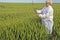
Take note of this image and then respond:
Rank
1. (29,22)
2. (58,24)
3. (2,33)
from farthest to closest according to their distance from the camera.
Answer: (58,24) → (29,22) → (2,33)

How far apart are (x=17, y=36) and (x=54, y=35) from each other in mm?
1879

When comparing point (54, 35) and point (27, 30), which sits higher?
point (27, 30)

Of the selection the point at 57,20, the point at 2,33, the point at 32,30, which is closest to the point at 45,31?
the point at 32,30

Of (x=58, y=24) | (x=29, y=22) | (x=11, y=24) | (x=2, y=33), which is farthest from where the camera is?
(x=58, y=24)

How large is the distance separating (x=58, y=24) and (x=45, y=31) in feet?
5.35

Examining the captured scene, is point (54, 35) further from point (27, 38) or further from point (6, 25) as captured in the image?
point (6, 25)

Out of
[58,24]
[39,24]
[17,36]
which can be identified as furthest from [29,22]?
[58,24]

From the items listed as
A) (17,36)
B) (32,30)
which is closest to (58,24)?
(32,30)

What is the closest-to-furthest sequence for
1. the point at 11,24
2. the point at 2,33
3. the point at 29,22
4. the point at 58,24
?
the point at 2,33, the point at 11,24, the point at 29,22, the point at 58,24

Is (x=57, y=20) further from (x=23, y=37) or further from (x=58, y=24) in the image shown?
(x=23, y=37)

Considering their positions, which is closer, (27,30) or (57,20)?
(27,30)

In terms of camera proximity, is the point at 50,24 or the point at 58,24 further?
the point at 58,24

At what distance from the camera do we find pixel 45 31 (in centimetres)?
767

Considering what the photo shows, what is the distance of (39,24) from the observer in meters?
8.06
